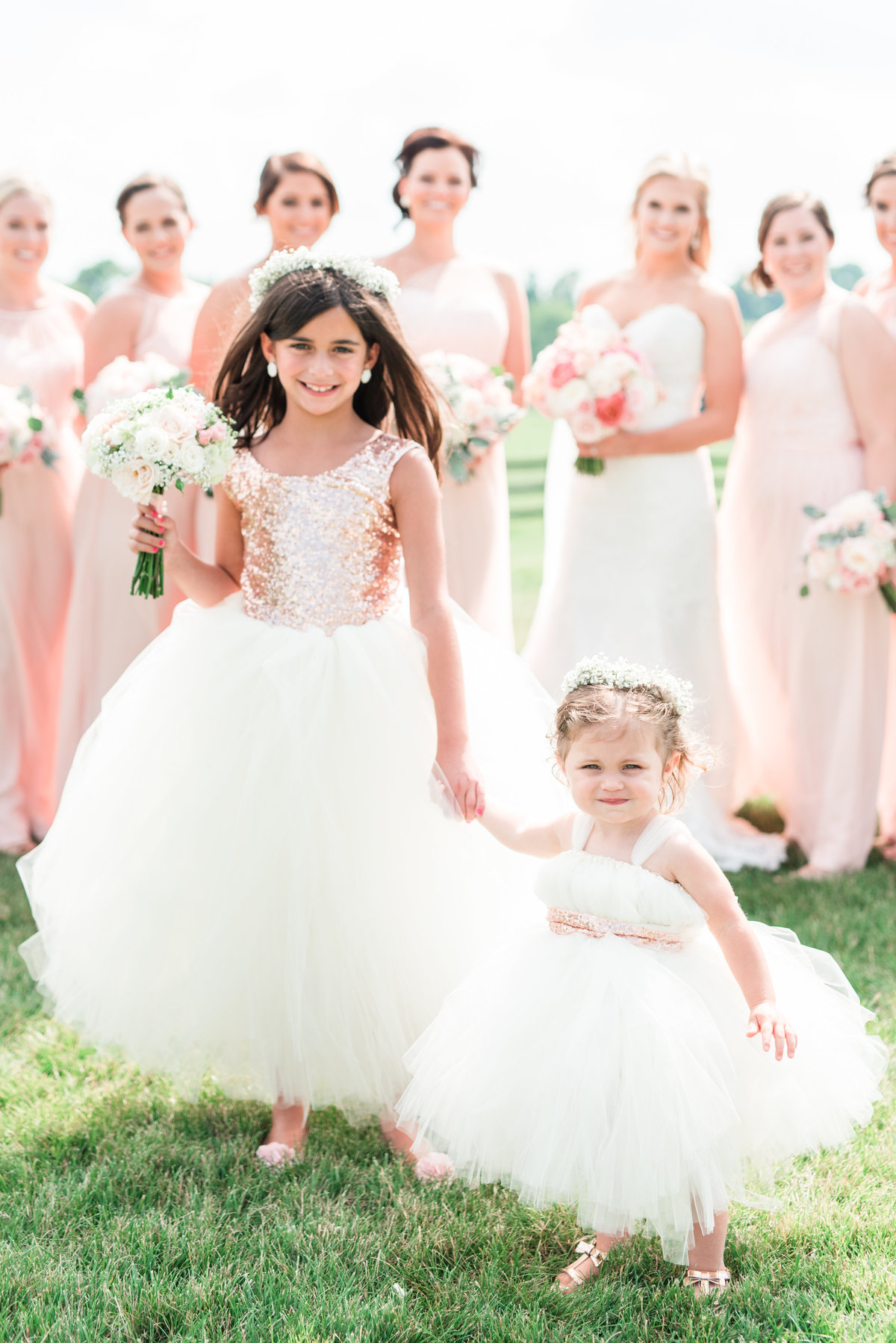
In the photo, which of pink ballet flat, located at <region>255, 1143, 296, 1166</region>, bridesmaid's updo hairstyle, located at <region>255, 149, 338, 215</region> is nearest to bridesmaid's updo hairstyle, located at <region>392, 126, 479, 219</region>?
bridesmaid's updo hairstyle, located at <region>255, 149, 338, 215</region>

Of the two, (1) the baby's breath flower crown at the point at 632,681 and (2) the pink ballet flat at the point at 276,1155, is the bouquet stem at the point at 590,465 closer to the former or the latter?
(1) the baby's breath flower crown at the point at 632,681

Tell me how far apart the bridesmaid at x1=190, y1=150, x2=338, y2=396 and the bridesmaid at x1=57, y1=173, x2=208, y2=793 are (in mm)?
552

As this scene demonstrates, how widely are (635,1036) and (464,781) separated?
0.93 meters

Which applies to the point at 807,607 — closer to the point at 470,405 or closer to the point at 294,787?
the point at 470,405

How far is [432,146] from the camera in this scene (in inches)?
232

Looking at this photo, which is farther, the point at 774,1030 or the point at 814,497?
the point at 814,497

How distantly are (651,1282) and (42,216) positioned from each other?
5.66 metres

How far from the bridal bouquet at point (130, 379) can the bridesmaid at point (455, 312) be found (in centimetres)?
108

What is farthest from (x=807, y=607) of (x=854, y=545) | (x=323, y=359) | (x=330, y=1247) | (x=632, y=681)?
(x=330, y=1247)

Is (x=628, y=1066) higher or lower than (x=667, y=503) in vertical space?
lower

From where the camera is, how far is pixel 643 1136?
8.48 ft

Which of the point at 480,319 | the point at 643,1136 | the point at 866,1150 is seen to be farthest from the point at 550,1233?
the point at 480,319

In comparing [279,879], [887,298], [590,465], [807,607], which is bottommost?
[279,879]

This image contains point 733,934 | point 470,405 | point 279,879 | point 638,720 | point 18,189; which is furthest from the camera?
point 18,189
